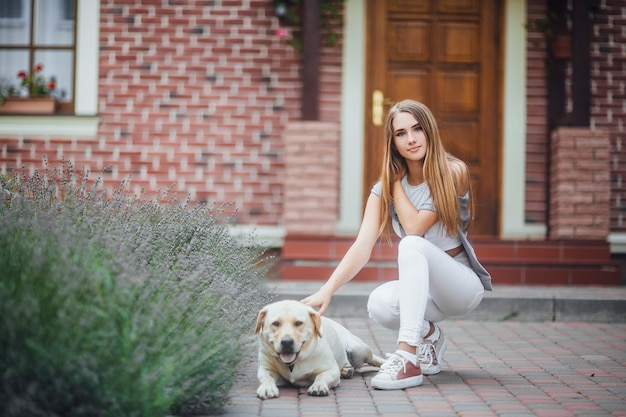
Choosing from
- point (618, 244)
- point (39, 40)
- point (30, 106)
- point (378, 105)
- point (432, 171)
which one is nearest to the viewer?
point (432, 171)

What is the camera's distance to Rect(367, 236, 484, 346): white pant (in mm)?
4438

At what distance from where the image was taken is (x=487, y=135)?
30.8ft

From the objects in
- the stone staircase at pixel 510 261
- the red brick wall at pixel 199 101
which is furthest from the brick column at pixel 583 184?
the red brick wall at pixel 199 101

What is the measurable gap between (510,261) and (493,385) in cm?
404

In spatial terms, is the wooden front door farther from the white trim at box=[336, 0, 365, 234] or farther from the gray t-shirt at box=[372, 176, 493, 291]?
the gray t-shirt at box=[372, 176, 493, 291]

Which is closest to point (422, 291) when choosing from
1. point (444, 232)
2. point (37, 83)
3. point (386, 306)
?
point (386, 306)

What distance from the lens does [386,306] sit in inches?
186

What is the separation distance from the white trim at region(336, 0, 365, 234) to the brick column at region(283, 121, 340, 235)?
→ 651mm

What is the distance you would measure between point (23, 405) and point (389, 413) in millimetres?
1682

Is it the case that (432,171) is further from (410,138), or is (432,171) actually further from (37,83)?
(37,83)

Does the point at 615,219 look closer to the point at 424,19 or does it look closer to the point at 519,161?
the point at 519,161

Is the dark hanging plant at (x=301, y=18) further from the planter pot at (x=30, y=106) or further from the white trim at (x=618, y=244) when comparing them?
the white trim at (x=618, y=244)

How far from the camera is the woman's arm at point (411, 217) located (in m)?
4.64

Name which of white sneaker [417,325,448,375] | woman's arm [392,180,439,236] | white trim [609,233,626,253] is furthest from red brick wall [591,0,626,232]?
woman's arm [392,180,439,236]
